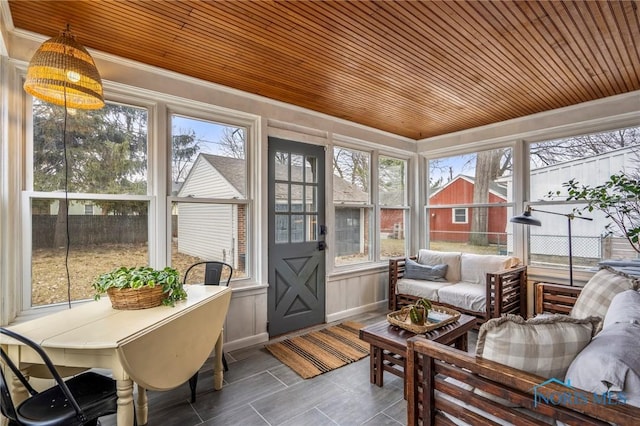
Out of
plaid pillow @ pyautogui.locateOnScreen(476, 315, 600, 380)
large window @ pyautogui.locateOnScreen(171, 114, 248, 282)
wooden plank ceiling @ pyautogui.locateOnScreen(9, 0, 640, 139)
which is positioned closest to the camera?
plaid pillow @ pyautogui.locateOnScreen(476, 315, 600, 380)

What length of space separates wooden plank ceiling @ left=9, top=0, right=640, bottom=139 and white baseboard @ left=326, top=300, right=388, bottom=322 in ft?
8.59

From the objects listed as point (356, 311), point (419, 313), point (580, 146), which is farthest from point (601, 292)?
point (356, 311)

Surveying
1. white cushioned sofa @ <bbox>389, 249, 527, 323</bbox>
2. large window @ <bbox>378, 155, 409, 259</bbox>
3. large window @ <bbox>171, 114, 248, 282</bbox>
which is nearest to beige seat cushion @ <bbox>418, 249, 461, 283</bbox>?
white cushioned sofa @ <bbox>389, 249, 527, 323</bbox>

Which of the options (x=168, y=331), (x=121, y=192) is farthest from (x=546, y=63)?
(x=121, y=192)

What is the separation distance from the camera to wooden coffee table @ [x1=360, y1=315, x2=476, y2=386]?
2264mm

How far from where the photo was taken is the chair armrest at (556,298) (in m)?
2.69

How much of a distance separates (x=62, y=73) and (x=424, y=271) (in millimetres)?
4038

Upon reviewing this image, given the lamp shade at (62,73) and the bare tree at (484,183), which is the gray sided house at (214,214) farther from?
the bare tree at (484,183)

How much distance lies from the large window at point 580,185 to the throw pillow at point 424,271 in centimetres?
111

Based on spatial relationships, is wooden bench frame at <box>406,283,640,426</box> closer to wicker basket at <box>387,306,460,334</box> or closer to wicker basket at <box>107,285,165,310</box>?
wicker basket at <box>387,306,460,334</box>

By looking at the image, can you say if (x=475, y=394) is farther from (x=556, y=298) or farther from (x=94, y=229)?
(x=94, y=229)

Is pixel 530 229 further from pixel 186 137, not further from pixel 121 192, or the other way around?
pixel 121 192

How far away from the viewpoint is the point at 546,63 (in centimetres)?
259

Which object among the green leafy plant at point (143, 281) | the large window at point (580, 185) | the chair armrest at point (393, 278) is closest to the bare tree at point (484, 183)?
the large window at point (580, 185)
